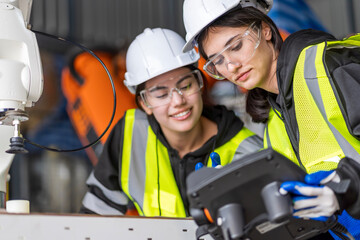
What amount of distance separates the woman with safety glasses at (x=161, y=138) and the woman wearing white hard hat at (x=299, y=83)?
0.43 meters

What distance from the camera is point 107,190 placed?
115 inches

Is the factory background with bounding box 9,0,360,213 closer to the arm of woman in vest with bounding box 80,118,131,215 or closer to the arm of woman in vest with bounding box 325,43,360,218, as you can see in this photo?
the arm of woman in vest with bounding box 80,118,131,215

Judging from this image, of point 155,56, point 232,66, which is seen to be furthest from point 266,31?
point 155,56

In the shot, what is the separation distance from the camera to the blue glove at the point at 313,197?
1.28m

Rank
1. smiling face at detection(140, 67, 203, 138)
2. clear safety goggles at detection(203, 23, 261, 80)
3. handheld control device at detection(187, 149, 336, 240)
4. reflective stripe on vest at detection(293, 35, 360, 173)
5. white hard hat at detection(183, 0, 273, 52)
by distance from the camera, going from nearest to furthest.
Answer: handheld control device at detection(187, 149, 336, 240)
reflective stripe on vest at detection(293, 35, 360, 173)
clear safety goggles at detection(203, 23, 261, 80)
white hard hat at detection(183, 0, 273, 52)
smiling face at detection(140, 67, 203, 138)

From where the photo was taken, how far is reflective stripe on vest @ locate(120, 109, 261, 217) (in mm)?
2768

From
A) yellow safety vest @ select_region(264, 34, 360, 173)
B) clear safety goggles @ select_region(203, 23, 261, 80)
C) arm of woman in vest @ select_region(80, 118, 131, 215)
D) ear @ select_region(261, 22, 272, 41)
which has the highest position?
ear @ select_region(261, 22, 272, 41)

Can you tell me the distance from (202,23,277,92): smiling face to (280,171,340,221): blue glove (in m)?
0.73

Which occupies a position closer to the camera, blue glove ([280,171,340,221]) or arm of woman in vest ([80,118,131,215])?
blue glove ([280,171,340,221])

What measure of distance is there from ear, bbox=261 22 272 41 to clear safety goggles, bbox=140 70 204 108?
0.75 metres

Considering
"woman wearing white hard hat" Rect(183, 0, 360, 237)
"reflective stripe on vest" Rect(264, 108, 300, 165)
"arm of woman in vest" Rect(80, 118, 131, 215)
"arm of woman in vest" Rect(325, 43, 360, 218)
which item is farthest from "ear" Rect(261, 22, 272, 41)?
"arm of woman in vest" Rect(80, 118, 131, 215)

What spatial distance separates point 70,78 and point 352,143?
2.48 meters

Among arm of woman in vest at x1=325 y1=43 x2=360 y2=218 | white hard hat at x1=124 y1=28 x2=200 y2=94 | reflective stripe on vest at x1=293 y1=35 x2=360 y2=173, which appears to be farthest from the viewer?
white hard hat at x1=124 y1=28 x2=200 y2=94

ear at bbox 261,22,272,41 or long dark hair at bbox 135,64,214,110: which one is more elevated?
ear at bbox 261,22,272,41
